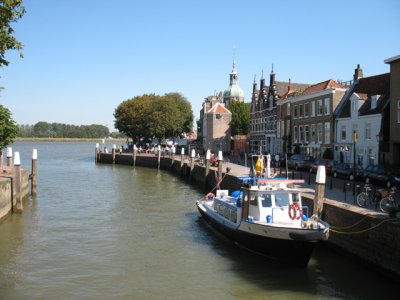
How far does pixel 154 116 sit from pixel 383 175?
193ft

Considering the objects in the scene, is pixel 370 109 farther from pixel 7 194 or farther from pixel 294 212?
pixel 7 194

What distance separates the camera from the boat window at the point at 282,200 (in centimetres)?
1963

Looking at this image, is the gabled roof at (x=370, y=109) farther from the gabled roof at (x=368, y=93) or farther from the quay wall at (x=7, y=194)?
the quay wall at (x=7, y=194)

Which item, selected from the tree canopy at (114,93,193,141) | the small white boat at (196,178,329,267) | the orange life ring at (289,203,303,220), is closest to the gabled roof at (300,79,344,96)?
the small white boat at (196,178,329,267)

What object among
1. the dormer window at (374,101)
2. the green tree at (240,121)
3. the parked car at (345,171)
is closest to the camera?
the parked car at (345,171)

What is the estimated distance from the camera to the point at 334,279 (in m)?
16.9

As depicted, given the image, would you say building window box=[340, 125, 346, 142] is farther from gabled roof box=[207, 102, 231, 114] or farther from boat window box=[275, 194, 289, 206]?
gabled roof box=[207, 102, 231, 114]

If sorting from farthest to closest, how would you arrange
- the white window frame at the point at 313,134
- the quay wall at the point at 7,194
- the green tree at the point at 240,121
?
1. the green tree at the point at 240,121
2. the white window frame at the point at 313,134
3. the quay wall at the point at 7,194

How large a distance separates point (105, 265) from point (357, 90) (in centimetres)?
3375

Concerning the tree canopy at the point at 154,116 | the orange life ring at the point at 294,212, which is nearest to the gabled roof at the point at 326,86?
the orange life ring at the point at 294,212

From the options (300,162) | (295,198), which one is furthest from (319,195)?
(300,162)

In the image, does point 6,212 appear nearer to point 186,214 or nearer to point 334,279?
point 186,214

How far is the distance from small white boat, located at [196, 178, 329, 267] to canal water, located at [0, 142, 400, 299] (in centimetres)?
60

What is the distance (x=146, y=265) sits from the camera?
742 inches
